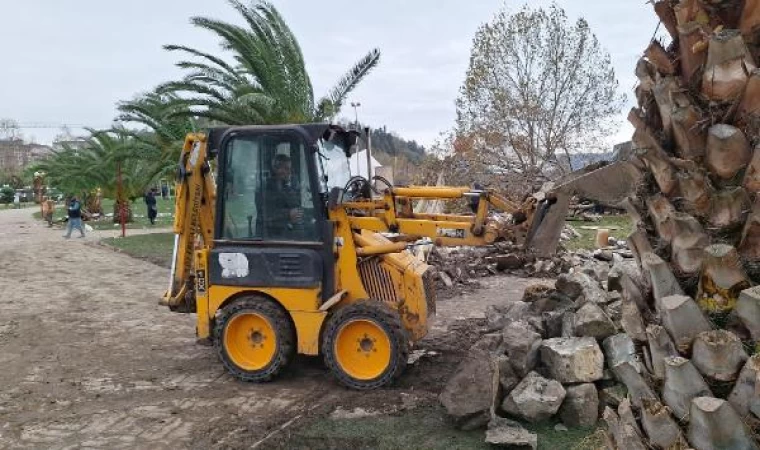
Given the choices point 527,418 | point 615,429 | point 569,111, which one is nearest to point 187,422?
point 527,418

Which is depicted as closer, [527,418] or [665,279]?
[665,279]

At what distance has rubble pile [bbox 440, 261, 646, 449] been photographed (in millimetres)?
5473

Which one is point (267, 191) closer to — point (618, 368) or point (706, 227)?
point (618, 368)

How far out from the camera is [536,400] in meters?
5.55

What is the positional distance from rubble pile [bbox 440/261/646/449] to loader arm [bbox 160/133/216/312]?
3.59 metres

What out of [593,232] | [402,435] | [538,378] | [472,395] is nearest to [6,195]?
[593,232]

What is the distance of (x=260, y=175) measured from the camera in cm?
704

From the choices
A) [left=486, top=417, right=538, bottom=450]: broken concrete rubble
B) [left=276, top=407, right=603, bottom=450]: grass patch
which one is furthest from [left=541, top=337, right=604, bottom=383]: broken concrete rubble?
[left=486, top=417, right=538, bottom=450]: broken concrete rubble

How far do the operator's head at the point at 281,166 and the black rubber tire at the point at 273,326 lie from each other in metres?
1.34

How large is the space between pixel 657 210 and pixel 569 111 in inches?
947

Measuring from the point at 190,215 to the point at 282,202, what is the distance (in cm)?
142

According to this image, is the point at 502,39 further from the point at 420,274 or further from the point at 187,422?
the point at 187,422

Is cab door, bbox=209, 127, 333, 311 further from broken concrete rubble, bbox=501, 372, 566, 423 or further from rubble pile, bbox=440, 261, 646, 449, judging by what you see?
broken concrete rubble, bbox=501, 372, 566, 423

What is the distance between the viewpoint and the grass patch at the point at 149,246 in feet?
59.0
